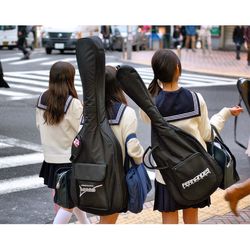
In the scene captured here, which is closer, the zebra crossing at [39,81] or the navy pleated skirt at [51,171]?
the navy pleated skirt at [51,171]

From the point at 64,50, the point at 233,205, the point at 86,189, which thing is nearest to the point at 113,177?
the point at 86,189

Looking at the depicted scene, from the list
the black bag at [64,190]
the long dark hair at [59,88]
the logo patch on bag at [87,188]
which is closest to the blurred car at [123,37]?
the long dark hair at [59,88]

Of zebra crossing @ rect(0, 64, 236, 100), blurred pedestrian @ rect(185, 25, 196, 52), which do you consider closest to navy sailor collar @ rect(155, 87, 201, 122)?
zebra crossing @ rect(0, 64, 236, 100)

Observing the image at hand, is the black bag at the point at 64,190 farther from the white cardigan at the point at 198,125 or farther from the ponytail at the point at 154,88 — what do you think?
the ponytail at the point at 154,88

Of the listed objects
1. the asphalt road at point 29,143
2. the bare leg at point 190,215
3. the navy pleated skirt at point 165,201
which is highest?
the navy pleated skirt at point 165,201

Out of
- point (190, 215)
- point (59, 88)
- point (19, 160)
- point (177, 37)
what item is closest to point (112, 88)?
point (59, 88)

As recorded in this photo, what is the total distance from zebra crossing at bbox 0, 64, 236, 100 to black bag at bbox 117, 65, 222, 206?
33.0 ft

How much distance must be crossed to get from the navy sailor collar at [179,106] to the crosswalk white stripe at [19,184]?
10.4ft

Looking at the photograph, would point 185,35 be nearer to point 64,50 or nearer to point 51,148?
point 64,50

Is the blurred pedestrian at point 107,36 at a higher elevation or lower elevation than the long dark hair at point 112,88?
lower

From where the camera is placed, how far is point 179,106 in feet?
13.0

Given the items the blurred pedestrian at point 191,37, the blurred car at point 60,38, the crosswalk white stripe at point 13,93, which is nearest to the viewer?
the crosswalk white stripe at point 13,93

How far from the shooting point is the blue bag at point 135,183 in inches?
153

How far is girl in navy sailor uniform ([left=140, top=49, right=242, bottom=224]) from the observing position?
397cm
